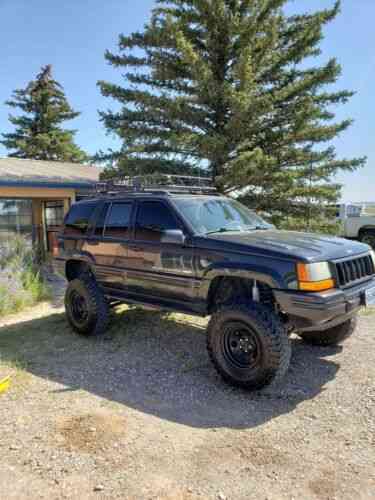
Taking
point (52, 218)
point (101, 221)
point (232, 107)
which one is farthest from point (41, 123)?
point (101, 221)

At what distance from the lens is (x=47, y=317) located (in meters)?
6.66

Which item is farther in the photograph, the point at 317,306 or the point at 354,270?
the point at 354,270

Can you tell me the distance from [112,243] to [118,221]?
310mm

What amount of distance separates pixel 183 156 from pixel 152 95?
1.93 metres

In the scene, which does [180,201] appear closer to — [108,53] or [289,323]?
[289,323]

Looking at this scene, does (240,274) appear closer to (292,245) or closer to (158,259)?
(292,245)

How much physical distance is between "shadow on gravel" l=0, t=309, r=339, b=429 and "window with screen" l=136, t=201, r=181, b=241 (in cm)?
153

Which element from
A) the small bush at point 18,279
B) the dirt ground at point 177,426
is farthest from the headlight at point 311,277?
the small bush at point 18,279

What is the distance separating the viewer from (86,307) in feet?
17.8

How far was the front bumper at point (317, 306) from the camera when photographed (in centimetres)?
340

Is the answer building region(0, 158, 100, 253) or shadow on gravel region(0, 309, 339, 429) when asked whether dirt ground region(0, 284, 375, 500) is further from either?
building region(0, 158, 100, 253)

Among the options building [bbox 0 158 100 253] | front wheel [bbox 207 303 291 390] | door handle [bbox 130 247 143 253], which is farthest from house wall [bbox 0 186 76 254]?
front wheel [bbox 207 303 291 390]

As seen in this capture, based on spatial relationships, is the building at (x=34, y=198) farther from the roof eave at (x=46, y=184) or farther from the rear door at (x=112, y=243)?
the rear door at (x=112, y=243)

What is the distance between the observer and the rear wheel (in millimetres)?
5336
